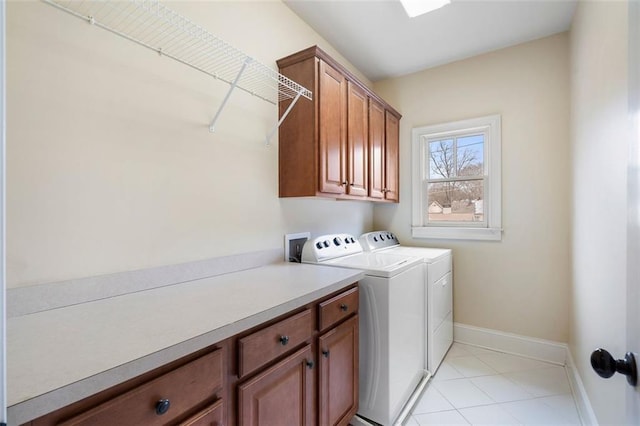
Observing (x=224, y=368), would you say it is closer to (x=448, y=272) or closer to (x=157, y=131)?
(x=157, y=131)

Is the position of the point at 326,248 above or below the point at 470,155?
below

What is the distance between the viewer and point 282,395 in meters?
1.10

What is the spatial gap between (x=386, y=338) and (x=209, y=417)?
102cm

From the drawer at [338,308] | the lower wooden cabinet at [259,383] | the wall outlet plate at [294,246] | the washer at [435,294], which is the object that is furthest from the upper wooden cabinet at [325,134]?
the lower wooden cabinet at [259,383]

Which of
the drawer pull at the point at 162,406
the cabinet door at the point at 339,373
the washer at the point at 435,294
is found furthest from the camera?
the washer at the point at 435,294

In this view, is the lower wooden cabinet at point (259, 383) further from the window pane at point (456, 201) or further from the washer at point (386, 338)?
the window pane at point (456, 201)

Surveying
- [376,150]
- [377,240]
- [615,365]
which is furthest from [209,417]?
[376,150]

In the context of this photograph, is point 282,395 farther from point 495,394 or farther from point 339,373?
point 495,394

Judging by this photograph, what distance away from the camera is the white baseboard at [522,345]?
2.14 meters

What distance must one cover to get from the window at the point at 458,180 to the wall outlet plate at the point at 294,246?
1378mm

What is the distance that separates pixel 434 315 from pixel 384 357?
791 mm

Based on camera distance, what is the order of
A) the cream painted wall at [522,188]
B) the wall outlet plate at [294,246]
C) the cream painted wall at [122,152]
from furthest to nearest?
the cream painted wall at [522,188] < the wall outlet plate at [294,246] < the cream painted wall at [122,152]

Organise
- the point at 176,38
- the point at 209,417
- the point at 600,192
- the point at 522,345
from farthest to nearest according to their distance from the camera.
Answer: the point at 522,345 → the point at 600,192 → the point at 176,38 → the point at 209,417

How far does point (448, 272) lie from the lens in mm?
2605
